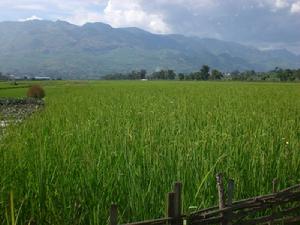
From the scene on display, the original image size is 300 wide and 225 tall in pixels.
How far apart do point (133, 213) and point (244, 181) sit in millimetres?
1394

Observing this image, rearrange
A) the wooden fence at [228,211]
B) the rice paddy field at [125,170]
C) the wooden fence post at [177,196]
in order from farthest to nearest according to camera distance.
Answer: the rice paddy field at [125,170]
the wooden fence at [228,211]
the wooden fence post at [177,196]

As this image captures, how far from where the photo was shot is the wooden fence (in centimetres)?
312

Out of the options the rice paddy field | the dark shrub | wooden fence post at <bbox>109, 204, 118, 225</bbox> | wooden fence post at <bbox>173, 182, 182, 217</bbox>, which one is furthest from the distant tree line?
wooden fence post at <bbox>109, 204, 118, 225</bbox>

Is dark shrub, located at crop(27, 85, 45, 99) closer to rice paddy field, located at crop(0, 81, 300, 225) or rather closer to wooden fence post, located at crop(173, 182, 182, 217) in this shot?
rice paddy field, located at crop(0, 81, 300, 225)

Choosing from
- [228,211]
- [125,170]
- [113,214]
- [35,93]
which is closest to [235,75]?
[35,93]

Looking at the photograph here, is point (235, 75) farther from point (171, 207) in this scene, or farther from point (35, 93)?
point (171, 207)

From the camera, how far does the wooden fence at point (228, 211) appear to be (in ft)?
10.2

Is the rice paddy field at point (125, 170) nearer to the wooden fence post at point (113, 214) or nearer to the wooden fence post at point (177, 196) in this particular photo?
the wooden fence post at point (177, 196)

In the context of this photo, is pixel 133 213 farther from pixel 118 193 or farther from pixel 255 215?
pixel 255 215

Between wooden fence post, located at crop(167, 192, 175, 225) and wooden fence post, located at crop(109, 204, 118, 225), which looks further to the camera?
wooden fence post, located at crop(167, 192, 175, 225)

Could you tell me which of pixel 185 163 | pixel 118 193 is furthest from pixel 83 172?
pixel 185 163

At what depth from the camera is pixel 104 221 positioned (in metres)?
4.18

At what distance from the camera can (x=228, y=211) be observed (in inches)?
138

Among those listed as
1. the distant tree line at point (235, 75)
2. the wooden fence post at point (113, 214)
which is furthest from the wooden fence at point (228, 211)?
the distant tree line at point (235, 75)
